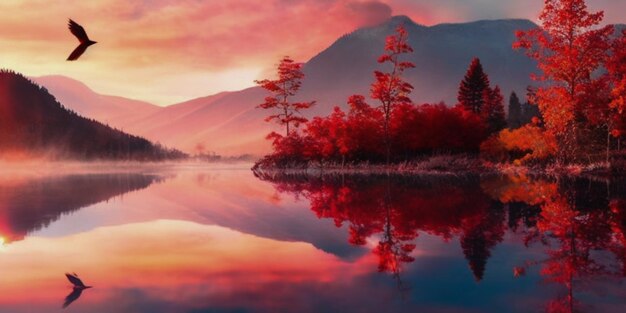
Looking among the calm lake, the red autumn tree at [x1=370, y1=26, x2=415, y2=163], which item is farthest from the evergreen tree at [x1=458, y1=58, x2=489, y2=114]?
the calm lake

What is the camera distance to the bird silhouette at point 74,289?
20.8 ft

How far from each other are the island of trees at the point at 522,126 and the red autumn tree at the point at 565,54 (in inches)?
2.4

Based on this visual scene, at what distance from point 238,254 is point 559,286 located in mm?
5197

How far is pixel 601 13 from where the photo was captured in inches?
1358

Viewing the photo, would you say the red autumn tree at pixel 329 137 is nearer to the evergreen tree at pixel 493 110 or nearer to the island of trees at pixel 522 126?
the island of trees at pixel 522 126

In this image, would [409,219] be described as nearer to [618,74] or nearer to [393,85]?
[618,74]

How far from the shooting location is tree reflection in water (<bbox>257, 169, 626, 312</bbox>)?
7780 mm

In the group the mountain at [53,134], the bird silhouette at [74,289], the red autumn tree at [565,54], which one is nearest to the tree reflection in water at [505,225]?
the bird silhouette at [74,289]

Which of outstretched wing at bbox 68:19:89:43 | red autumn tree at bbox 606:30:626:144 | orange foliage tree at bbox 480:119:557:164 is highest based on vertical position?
red autumn tree at bbox 606:30:626:144

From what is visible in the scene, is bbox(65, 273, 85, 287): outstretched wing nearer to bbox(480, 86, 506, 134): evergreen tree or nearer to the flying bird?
the flying bird

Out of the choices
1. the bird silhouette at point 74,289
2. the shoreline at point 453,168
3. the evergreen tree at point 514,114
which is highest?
the evergreen tree at point 514,114

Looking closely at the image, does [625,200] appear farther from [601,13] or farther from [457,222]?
[601,13]

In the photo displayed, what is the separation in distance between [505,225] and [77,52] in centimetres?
944

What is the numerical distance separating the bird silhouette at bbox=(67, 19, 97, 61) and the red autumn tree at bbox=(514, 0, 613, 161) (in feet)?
103
